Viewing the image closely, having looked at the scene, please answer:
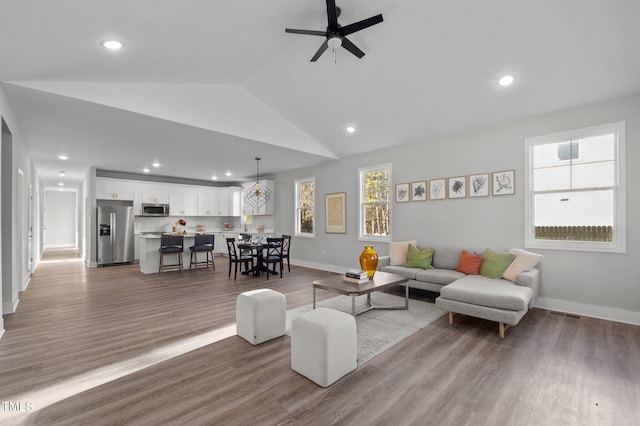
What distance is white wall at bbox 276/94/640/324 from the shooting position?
142 inches

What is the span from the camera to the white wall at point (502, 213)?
11.8ft

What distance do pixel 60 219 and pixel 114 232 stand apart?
27.1 ft

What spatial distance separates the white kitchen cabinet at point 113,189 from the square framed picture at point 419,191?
7.93 metres

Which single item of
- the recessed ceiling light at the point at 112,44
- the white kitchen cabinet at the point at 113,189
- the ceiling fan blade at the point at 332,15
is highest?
the ceiling fan blade at the point at 332,15

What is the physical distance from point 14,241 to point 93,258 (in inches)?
172

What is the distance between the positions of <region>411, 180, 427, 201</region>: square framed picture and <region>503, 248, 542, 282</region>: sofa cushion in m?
1.88

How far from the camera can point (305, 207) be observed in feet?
26.3

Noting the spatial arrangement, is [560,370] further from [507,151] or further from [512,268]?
[507,151]

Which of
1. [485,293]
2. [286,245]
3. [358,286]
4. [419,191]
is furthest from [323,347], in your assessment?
[286,245]

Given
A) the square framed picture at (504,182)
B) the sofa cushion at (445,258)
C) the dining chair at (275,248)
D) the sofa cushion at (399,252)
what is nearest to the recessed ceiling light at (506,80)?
the square framed picture at (504,182)

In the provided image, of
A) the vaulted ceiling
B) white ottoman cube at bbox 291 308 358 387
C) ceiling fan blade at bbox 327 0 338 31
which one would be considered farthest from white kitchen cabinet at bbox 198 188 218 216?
white ottoman cube at bbox 291 308 358 387

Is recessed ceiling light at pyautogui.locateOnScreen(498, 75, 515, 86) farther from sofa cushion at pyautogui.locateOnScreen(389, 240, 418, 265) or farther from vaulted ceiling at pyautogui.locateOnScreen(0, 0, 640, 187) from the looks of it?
sofa cushion at pyautogui.locateOnScreen(389, 240, 418, 265)

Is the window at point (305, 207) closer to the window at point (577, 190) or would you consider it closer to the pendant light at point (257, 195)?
the pendant light at point (257, 195)

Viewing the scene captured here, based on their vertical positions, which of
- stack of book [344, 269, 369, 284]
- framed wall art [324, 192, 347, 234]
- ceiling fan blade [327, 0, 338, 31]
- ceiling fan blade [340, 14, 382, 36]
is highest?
ceiling fan blade [327, 0, 338, 31]
